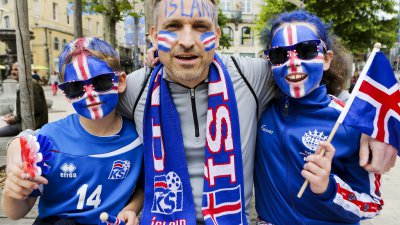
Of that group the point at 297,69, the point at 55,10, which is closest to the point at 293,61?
the point at 297,69

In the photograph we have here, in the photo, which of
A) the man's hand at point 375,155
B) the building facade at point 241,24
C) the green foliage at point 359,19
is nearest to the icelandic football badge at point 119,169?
the man's hand at point 375,155

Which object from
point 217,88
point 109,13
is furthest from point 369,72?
point 109,13

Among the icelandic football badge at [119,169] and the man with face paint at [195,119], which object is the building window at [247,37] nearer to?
the man with face paint at [195,119]

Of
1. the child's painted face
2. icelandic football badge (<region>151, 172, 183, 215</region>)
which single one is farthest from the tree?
icelandic football badge (<region>151, 172, 183, 215</region>)

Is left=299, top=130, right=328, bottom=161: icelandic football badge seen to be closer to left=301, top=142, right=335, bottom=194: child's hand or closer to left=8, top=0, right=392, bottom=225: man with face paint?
left=301, top=142, right=335, bottom=194: child's hand

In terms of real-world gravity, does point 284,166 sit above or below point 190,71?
below

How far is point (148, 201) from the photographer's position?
78.7 inches

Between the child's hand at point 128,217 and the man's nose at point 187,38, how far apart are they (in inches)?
36.7

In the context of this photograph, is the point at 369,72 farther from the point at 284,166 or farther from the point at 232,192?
the point at 232,192

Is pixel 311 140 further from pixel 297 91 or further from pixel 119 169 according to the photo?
pixel 119 169

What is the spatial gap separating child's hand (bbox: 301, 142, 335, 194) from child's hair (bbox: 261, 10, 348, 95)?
66cm

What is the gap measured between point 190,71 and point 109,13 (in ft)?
18.6

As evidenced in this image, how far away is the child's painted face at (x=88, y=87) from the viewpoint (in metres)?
1.92

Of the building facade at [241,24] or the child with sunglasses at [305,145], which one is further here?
the building facade at [241,24]
